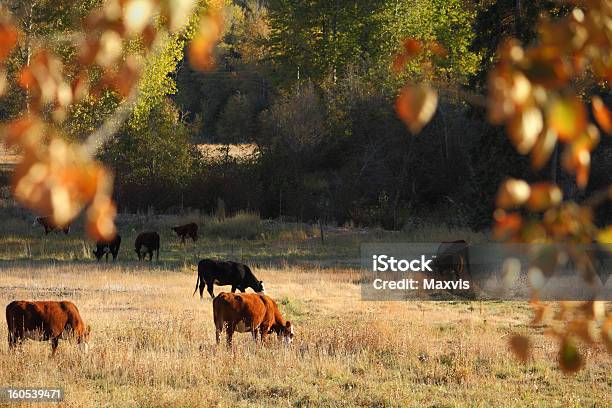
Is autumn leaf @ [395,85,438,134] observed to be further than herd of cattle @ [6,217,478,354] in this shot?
No

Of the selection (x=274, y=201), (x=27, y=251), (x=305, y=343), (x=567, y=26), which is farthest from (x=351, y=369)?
(x=274, y=201)

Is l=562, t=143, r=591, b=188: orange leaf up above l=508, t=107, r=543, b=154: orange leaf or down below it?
below

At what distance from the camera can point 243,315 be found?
13930mm

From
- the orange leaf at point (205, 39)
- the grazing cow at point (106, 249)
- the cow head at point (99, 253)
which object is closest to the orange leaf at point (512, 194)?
the orange leaf at point (205, 39)

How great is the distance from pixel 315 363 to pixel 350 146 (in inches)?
1307

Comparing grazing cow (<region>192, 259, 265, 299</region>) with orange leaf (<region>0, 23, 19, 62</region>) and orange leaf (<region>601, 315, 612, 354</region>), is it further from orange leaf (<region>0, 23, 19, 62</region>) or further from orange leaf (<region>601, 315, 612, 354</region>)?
orange leaf (<region>0, 23, 19, 62</region>)

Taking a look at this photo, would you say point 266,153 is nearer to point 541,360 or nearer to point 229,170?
point 229,170

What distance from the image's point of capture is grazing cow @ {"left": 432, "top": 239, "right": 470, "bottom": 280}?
23.5 metres

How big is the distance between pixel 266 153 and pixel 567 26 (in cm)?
4126

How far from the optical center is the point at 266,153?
4378cm

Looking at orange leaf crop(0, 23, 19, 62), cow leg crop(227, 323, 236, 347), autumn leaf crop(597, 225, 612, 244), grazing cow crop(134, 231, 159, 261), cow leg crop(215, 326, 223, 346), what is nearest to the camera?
orange leaf crop(0, 23, 19, 62)

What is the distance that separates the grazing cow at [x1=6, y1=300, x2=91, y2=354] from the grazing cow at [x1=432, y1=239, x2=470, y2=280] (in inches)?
496

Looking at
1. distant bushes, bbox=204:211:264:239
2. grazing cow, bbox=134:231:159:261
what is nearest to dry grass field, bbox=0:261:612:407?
grazing cow, bbox=134:231:159:261

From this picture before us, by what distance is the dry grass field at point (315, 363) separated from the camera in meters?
11.0
